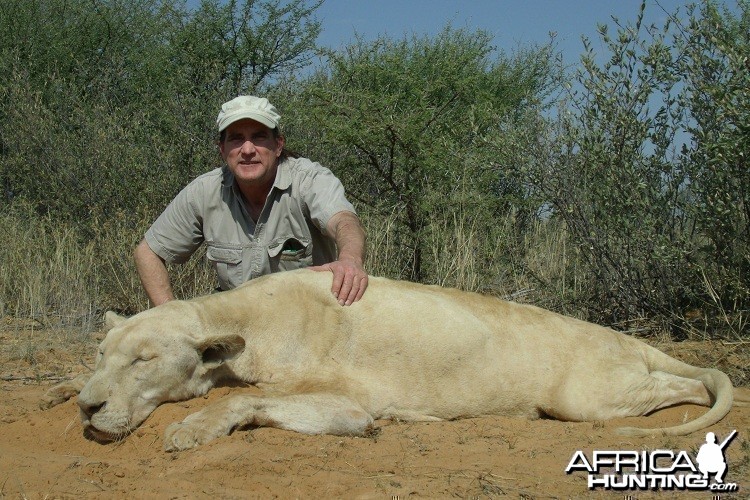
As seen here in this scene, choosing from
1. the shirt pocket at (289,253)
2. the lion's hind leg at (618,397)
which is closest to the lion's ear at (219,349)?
the shirt pocket at (289,253)

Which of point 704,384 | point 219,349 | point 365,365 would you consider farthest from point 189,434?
point 704,384

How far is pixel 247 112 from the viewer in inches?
228

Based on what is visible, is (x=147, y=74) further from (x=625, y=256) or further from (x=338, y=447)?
(x=338, y=447)

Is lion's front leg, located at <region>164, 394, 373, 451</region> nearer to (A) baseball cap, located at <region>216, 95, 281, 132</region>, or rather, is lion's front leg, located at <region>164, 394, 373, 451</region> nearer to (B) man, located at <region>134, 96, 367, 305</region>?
(B) man, located at <region>134, 96, 367, 305</region>

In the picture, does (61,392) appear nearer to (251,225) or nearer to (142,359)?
(142,359)

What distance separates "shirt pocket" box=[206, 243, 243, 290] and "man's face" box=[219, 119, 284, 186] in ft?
1.57

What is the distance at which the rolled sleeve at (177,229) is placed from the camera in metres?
6.15

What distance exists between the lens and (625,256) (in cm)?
754

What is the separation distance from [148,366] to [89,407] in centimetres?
33

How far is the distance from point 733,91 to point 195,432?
14.6 ft

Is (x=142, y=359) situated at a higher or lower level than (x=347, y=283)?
lower

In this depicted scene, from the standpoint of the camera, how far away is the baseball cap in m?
5.79

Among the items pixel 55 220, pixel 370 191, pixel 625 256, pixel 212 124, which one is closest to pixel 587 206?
pixel 625 256

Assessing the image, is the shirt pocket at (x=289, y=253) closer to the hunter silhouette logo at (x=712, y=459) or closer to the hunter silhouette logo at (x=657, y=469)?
the hunter silhouette logo at (x=657, y=469)
